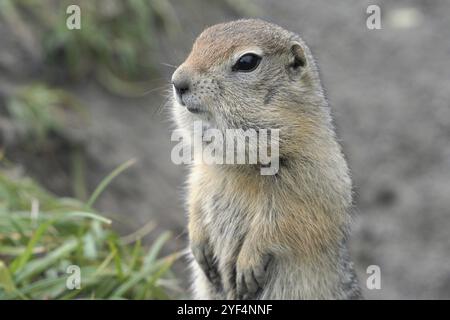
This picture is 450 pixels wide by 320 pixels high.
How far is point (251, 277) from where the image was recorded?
3.71 meters

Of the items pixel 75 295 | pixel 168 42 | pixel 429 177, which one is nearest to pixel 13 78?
pixel 168 42

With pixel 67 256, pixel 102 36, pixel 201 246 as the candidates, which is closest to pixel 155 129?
pixel 102 36

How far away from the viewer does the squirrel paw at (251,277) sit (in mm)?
3676

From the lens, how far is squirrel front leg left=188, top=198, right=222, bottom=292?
3916 mm

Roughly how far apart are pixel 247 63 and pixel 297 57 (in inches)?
12.5

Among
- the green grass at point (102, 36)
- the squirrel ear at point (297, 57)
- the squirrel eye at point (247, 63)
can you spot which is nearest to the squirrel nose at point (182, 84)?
the squirrel eye at point (247, 63)

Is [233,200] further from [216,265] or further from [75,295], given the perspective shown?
[75,295]

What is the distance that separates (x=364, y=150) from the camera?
23.5 ft

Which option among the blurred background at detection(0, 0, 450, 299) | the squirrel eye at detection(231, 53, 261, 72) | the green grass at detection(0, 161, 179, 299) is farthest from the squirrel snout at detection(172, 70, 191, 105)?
the blurred background at detection(0, 0, 450, 299)

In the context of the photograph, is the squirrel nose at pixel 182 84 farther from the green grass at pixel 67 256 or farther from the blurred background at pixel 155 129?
the blurred background at pixel 155 129

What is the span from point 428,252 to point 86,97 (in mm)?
3162

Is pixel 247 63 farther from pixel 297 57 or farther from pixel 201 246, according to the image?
pixel 201 246

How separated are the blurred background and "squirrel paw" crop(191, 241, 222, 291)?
408 mm

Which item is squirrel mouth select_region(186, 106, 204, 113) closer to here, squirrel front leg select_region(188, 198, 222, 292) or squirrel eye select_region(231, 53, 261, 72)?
squirrel eye select_region(231, 53, 261, 72)
